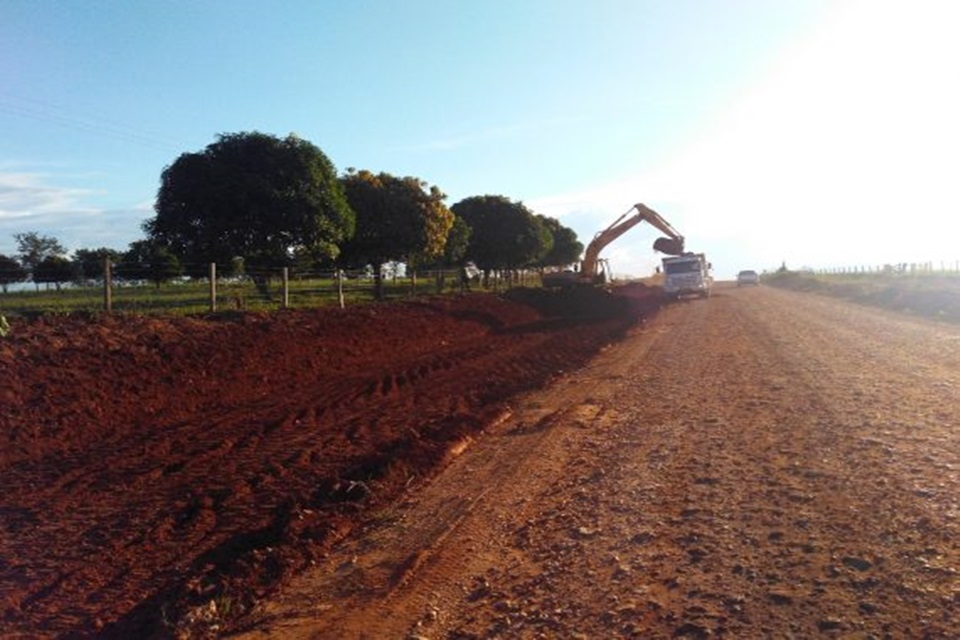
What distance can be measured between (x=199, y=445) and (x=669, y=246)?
37829 millimetres

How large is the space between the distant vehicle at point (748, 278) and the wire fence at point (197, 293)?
51683 millimetres

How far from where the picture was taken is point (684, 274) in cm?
4572

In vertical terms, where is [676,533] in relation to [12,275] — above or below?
below

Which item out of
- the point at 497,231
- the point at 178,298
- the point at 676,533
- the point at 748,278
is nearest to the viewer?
the point at 676,533

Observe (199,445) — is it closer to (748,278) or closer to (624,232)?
(624,232)

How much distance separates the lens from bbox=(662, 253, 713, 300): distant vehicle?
45.6 metres

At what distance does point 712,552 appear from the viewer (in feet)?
19.0

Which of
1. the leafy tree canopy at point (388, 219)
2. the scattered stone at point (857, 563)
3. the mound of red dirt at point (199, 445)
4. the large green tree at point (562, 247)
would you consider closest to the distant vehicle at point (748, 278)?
the large green tree at point (562, 247)

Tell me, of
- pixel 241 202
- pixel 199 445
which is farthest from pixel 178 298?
pixel 199 445

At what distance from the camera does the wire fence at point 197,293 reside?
19.1 metres

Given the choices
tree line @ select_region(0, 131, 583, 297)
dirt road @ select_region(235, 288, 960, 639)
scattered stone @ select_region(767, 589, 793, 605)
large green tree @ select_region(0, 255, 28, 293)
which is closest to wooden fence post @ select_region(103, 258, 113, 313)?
large green tree @ select_region(0, 255, 28, 293)

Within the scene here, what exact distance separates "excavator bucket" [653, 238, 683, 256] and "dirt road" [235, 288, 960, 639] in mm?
33452

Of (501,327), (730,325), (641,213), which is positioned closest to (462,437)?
(730,325)

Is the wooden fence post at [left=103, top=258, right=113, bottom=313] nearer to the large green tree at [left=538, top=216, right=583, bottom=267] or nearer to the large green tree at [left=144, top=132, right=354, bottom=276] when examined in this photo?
the large green tree at [left=144, top=132, right=354, bottom=276]
